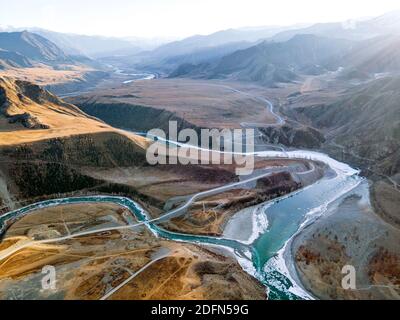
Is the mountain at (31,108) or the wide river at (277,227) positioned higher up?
the mountain at (31,108)

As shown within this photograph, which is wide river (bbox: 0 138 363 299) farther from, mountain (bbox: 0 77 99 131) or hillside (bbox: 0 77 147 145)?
mountain (bbox: 0 77 99 131)

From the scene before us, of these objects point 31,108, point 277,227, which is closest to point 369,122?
point 277,227

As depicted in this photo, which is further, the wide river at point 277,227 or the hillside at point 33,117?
the hillside at point 33,117

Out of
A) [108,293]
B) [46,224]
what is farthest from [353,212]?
[46,224]

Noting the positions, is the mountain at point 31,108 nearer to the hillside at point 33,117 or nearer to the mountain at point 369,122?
the hillside at point 33,117

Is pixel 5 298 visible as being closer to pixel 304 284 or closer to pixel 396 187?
pixel 304 284

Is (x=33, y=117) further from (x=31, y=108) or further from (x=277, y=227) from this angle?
(x=277, y=227)

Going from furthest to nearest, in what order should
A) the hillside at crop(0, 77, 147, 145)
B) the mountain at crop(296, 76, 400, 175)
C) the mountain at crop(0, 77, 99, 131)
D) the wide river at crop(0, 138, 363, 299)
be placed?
the mountain at crop(296, 76, 400, 175) < the mountain at crop(0, 77, 99, 131) < the hillside at crop(0, 77, 147, 145) < the wide river at crop(0, 138, 363, 299)

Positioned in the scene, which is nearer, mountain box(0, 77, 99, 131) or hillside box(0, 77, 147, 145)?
hillside box(0, 77, 147, 145)

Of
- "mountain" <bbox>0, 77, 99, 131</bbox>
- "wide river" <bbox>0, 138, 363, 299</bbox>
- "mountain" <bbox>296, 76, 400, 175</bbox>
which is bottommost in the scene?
"wide river" <bbox>0, 138, 363, 299</bbox>

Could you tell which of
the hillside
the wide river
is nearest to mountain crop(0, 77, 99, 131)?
the hillside

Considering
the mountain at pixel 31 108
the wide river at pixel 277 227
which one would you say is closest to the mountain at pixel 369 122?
the wide river at pixel 277 227
